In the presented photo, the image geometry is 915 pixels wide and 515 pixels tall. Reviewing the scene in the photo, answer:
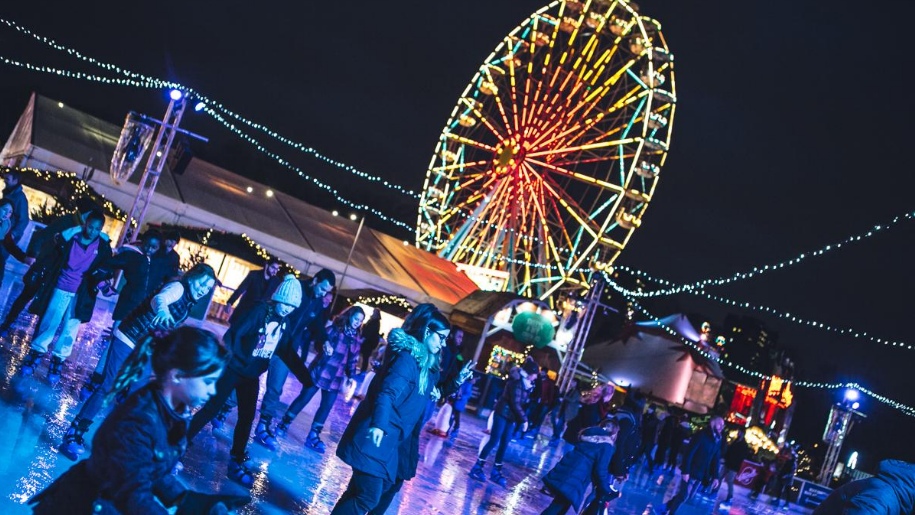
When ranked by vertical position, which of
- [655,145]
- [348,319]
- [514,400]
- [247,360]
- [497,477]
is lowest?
[497,477]

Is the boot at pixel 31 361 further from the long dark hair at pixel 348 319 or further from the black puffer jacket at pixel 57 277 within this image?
the long dark hair at pixel 348 319

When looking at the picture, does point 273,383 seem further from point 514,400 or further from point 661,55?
point 661,55

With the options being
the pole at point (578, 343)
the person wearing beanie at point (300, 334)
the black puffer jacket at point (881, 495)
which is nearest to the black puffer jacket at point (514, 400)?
the person wearing beanie at point (300, 334)

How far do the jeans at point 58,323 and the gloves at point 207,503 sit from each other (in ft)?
20.5

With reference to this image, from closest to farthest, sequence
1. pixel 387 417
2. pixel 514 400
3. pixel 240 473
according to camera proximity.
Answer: pixel 387 417 → pixel 240 473 → pixel 514 400

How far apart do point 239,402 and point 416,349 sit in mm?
1975

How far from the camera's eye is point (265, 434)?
8867 millimetres

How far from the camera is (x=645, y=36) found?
28438mm

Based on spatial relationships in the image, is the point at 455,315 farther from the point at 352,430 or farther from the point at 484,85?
the point at 352,430

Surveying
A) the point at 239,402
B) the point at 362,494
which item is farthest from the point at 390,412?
the point at 239,402

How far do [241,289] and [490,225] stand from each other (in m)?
19.6

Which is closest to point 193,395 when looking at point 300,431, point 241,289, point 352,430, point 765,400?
point 352,430

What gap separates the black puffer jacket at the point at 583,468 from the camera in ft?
24.9

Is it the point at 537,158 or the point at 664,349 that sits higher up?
the point at 537,158
